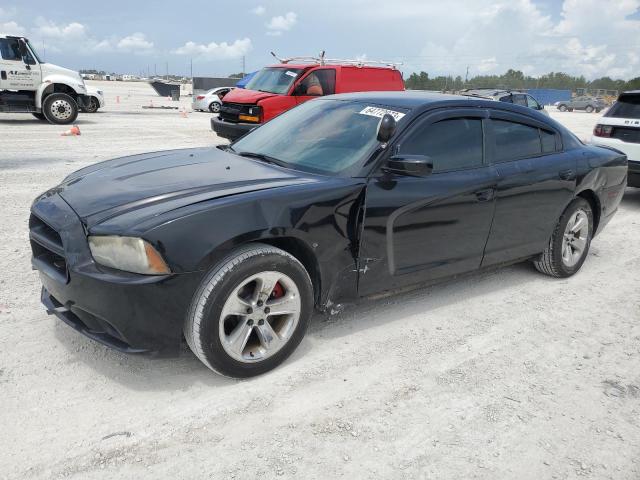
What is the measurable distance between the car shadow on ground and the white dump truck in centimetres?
1240

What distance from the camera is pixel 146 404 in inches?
103

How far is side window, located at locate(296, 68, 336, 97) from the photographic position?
1151 centimetres

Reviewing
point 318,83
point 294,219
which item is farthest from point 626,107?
point 294,219

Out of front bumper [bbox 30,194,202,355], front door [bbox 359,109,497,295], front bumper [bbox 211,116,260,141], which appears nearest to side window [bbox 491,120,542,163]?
front door [bbox 359,109,497,295]

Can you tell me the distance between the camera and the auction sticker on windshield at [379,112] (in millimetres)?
3451

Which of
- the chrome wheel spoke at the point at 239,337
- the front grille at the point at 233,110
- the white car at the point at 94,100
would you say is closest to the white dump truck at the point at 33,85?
the white car at the point at 94,100

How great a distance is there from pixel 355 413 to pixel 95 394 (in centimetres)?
134

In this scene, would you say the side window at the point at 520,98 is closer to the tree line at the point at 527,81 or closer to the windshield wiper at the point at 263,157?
the windshield wiper at the point at 263,157

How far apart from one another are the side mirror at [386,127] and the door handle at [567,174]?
1876 millimetres

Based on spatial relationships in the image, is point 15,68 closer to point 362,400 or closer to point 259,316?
point 259,316

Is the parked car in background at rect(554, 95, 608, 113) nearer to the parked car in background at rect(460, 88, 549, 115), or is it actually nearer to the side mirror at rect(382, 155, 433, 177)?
the parked car in background at rect(460, 88, 549, 115)

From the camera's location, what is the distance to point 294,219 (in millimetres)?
2854

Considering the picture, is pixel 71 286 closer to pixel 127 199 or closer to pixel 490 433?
pixel 127 199

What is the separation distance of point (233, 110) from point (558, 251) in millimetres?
8396
